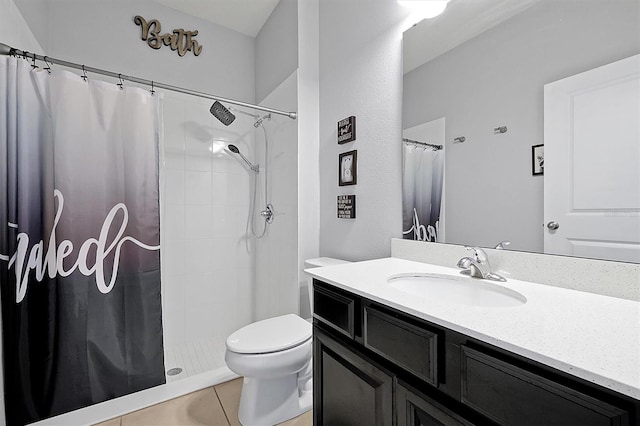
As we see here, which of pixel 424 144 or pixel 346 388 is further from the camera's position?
pixel 424 144

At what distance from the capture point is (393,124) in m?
1.51

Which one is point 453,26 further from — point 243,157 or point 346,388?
point 243,157

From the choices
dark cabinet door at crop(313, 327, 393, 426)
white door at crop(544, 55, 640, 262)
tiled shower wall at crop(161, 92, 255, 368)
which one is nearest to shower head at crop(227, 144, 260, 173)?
tiled shower wall at crop(161, 92, 255, 368)

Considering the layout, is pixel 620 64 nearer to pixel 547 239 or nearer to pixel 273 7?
pixel 547 239

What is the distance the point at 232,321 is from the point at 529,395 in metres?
2.41

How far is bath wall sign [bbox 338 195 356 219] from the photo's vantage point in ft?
5.65

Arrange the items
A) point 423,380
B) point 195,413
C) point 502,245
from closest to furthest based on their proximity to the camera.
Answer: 1. point 423,380
2. point 502,245
3. point 195,413

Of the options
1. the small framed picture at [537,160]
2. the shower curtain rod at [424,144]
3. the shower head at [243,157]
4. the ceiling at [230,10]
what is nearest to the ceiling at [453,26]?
the shower curtain rod at [424,144]

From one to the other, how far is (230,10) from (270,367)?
255 centimetres

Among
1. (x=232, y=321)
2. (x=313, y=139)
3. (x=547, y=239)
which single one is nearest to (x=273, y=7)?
(x=313, y=139)

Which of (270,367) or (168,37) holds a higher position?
(168,37)

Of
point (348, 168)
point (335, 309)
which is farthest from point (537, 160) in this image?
point (348, 168)

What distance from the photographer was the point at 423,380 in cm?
71

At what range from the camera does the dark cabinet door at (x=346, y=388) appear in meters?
0.82
